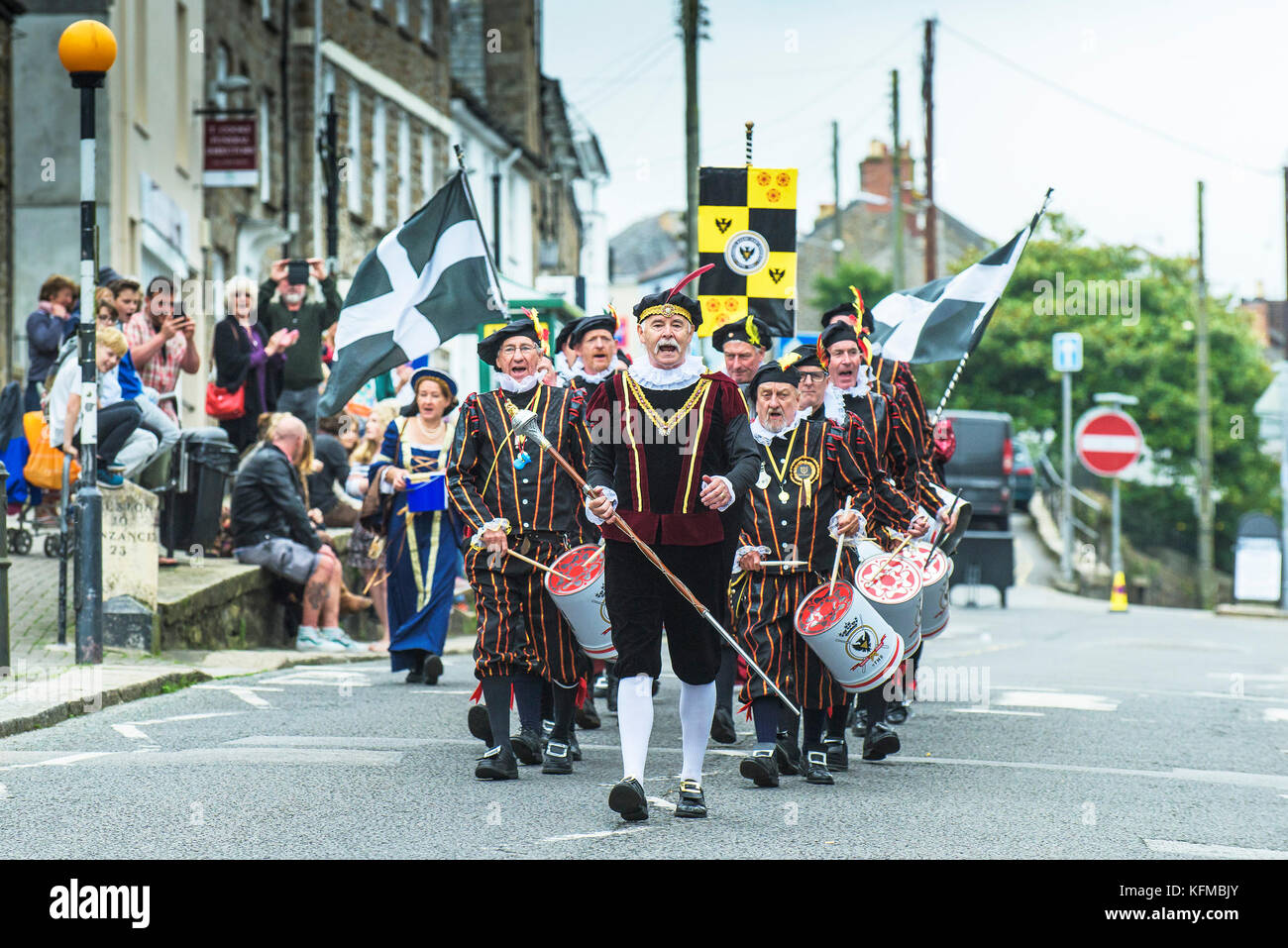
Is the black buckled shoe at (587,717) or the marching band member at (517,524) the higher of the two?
the marching band member at (517,524)

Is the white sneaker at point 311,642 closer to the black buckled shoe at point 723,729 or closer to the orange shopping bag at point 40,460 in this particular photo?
the orange shopping bag at point 40,460

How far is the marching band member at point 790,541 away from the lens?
8219mm

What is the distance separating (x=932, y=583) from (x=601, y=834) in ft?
10.4

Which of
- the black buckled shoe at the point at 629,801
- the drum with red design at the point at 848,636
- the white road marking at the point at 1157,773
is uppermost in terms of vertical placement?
the drum with red design at the point at 848,636

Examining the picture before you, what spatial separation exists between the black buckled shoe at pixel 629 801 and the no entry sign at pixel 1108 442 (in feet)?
64.4

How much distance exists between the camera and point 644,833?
22.1 feet

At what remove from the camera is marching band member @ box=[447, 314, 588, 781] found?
8203mm

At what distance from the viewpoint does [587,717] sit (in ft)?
32.8

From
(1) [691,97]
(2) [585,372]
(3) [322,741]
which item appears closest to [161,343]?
(2) [585,372]

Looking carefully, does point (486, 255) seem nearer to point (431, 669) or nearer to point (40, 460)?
point (431, 669)

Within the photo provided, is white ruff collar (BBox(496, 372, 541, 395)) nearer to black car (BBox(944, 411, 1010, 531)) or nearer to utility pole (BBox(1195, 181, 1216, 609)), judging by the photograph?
black car (BBox(944, 411, 1010, 531))

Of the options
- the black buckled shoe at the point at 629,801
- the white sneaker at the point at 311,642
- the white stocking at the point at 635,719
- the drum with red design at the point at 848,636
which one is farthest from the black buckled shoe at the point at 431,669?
the black buckled shoe at the point at 629,801

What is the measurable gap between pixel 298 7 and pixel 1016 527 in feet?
54.4

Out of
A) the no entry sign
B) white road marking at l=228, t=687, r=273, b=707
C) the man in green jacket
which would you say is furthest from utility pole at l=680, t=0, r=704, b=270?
white road marking at l=228, t=687, r=273, b=707
